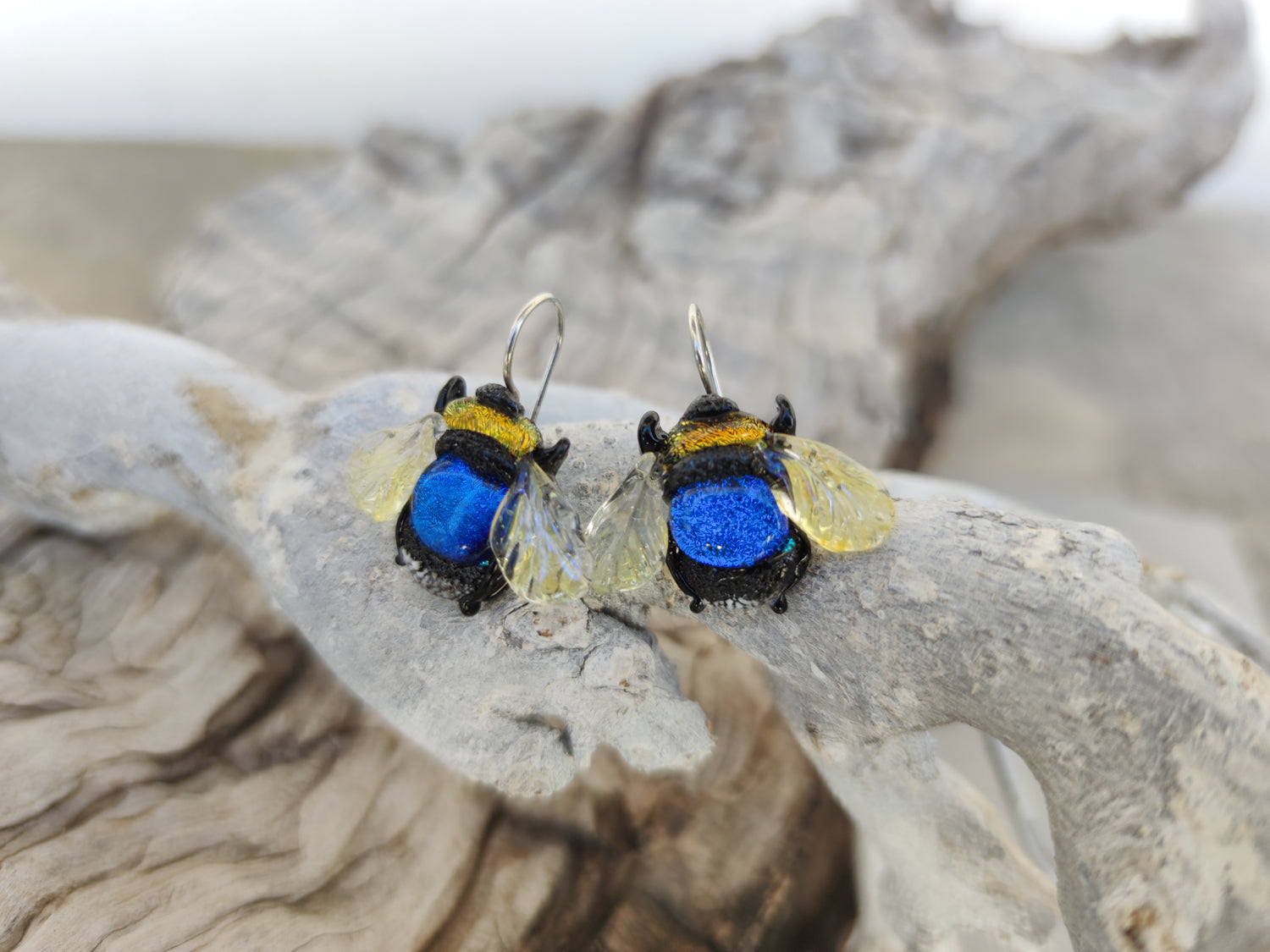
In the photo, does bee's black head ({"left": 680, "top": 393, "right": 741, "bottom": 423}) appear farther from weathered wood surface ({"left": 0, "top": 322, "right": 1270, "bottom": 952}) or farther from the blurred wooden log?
the blurred wooden log

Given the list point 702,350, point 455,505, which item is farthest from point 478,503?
point 702,350

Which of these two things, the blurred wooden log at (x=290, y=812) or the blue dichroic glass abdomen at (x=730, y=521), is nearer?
the blue dichroic glass abdomen at (x=730, y=521)

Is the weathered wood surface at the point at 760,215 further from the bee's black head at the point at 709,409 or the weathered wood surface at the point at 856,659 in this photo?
the bee's black head at the point at 709,409

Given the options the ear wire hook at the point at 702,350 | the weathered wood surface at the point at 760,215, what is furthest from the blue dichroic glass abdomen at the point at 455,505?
the weathered wood surface at the point at 760,215

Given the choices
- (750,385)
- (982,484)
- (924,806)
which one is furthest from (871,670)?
(982,484)

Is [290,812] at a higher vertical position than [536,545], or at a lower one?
lower

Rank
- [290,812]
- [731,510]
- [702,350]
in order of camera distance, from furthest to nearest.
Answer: [290,812], [702,350], [731,510]

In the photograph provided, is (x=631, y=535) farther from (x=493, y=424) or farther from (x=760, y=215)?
(x=760, y=215)

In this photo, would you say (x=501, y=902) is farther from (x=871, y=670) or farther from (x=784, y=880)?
(x=871, y=670)
